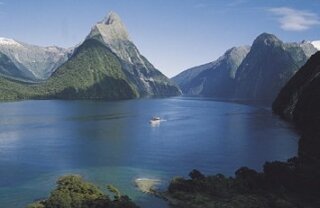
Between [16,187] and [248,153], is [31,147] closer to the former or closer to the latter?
[16,187]

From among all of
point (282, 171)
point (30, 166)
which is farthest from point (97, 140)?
point (282, 171)

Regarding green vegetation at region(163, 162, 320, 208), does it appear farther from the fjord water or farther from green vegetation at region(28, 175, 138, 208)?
green vegetation at region(28, 175, 138, 208)

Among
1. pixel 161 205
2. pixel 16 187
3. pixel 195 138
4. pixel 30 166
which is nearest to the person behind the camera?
pixel 161 205

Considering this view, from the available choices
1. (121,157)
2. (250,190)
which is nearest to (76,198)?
(250,190)

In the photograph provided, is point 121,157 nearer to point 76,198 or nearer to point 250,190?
point 250,190

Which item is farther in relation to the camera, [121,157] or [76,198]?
[121,157]

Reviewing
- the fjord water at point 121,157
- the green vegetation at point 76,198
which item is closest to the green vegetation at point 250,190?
the fjord water at point 121,157

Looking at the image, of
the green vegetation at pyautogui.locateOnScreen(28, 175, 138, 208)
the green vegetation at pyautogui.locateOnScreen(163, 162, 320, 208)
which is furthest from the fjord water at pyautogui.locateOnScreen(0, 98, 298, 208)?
the green vegetation at pyautogui.locateOnScreen(28, 175, 138, 208)

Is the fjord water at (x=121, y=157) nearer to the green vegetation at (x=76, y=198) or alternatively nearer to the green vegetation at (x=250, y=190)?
the green vegetation at (x=250, y=190)
